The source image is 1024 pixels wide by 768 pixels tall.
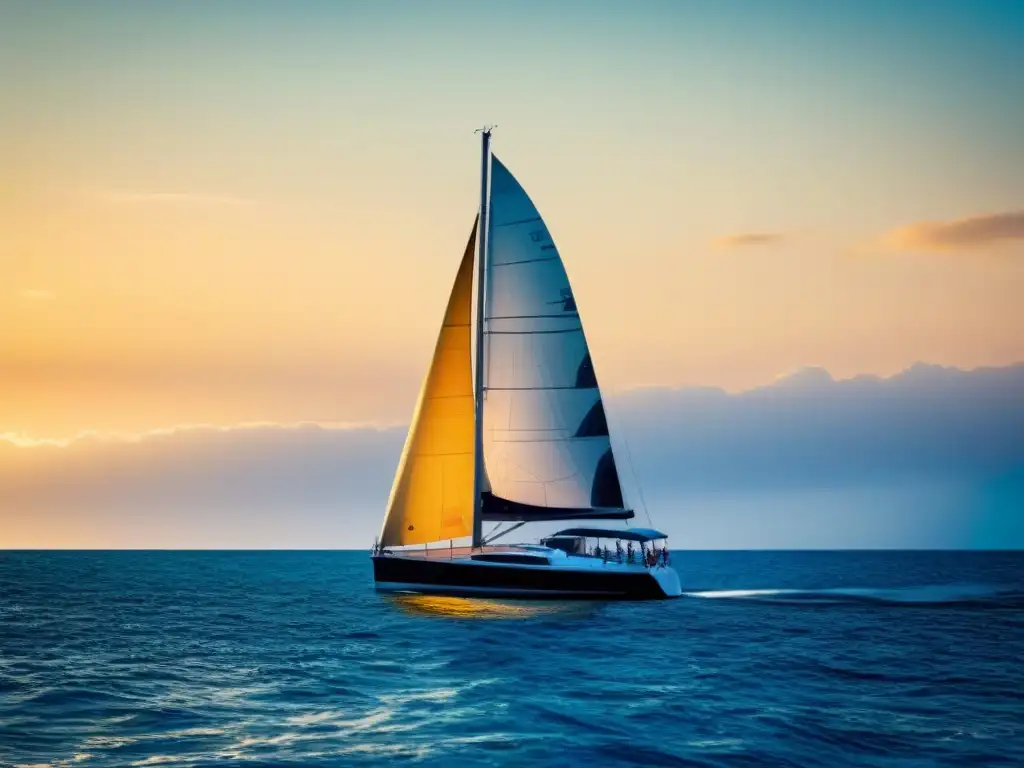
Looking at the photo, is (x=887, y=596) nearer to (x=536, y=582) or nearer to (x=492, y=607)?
(x=536, y=582)

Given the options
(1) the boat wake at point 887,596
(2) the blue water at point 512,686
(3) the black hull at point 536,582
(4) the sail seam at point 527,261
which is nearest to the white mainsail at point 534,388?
(4) the sail seam at point 527,261

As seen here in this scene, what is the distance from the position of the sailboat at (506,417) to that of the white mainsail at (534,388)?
0.05 m

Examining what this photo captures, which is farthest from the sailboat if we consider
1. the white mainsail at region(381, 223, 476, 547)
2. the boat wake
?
the boat wake

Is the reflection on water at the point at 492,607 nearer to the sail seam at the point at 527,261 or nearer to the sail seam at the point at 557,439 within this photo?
the sail seam at the point at 557,439

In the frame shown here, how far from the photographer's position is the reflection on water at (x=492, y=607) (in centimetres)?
5466

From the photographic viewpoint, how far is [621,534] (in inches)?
2464

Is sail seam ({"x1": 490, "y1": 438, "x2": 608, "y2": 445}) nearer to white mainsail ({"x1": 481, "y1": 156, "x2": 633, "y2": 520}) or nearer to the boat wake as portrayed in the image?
white mainsail ({"x1": 481, "y1": 156, "x2": 633, "y2": 520})

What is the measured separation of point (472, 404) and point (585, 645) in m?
18.6

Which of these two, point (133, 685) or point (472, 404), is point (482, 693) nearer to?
point (133, 685)

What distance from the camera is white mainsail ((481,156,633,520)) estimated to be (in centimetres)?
6122

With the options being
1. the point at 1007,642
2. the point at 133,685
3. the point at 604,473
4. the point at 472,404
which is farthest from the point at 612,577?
the point at 133,685

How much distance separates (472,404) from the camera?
61.0m

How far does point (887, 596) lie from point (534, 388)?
3321 cm

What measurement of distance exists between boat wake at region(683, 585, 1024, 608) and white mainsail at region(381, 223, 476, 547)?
20092mm
